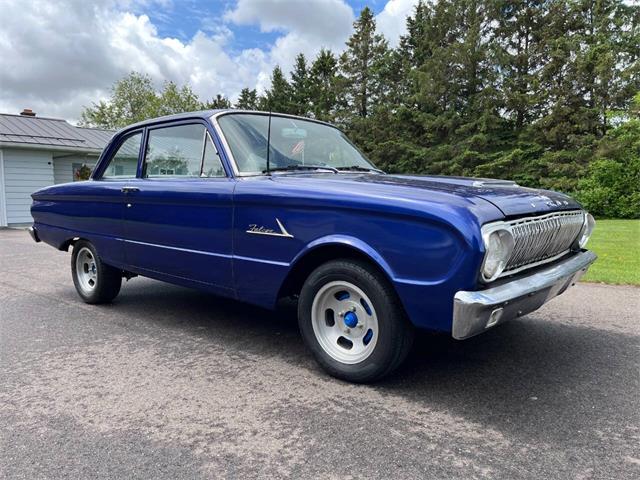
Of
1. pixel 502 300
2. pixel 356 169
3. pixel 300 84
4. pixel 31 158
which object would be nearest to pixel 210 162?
pixel 356 169

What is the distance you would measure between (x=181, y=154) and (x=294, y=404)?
2.46 m

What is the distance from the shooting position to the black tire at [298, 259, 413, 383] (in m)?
2.82

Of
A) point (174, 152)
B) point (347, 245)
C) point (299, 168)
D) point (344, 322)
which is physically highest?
point (174, 152)

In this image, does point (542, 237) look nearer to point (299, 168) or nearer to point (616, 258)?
point (299, 168)

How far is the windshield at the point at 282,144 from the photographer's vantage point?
3736 mm

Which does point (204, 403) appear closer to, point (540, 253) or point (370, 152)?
point (540, 253)

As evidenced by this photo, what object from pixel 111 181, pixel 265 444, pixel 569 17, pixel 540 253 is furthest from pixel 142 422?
pixel 569 17

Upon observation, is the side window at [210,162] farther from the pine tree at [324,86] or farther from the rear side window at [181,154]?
the pine tree at [324,86]

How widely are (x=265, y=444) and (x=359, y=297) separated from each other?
3.47 feet

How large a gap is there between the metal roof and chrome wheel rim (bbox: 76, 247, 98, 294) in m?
15.0

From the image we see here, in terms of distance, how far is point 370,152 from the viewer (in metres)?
32.3

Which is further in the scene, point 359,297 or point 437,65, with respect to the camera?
point 437,65

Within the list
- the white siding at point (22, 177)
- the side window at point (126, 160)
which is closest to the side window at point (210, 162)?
the side window at point (126, 160)

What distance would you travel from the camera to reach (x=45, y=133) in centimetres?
1941
